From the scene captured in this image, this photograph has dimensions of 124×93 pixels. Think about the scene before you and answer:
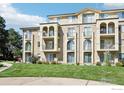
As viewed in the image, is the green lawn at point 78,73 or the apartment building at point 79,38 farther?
the apartment building at point 79,38

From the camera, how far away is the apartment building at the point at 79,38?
3077cm

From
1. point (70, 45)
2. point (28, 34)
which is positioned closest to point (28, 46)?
point (28, 34)

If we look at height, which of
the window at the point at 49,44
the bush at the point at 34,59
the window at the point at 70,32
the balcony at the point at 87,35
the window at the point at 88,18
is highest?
the window at the point at 88,18

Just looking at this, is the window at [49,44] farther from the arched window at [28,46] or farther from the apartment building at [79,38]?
the arched window at [28,46]

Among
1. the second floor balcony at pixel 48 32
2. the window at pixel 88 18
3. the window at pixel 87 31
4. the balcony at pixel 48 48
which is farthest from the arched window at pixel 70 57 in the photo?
the window at pixel 88 18

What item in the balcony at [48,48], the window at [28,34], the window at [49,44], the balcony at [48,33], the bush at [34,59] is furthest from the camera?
the window at [28,34]

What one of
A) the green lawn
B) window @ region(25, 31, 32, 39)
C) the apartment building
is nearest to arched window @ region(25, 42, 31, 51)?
the apartment building

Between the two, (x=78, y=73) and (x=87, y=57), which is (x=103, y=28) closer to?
(x=87, y=57)

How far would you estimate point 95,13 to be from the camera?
3297cm

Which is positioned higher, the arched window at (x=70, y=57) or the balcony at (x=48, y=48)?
the balcony at (x=48, y=48)

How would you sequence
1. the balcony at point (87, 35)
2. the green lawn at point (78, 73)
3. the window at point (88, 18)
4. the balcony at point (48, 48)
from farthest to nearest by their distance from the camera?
1. the balcony at point (48, 48)
2. the window at point (88, 18)
3. the balcony at point (87, 35)
4. the green lawn at point (78, 73)

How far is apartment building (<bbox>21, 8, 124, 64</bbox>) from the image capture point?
30.8 metres

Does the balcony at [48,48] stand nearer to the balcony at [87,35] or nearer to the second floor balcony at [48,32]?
the second floor balcony at [48,32]
